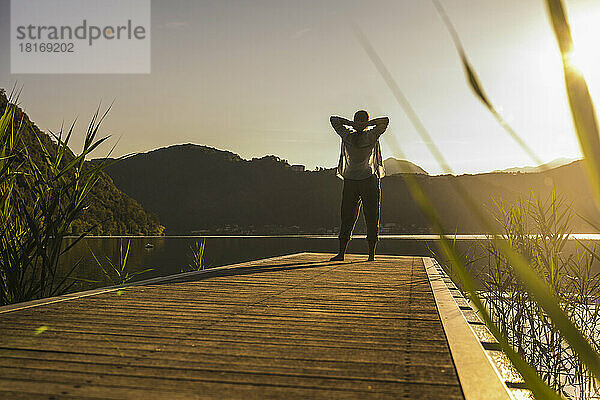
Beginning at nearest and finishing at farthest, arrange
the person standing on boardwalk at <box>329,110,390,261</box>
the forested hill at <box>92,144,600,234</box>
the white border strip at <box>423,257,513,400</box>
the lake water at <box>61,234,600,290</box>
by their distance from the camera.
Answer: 1. the white border strip at <box>423,257,513,400</box>
2. the person standing on boardwalk at <box>329,110,390,261</box>
3. the lake water at <box>61,234,600,290</box>
4. the forested hill at <box>92,144,600,234</box>

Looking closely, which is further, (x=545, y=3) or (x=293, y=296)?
(x=293, y=296)

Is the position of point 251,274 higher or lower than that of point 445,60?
lower

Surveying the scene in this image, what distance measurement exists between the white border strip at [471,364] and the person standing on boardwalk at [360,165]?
346 centimetres

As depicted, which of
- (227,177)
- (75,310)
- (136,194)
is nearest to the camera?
(75,310)

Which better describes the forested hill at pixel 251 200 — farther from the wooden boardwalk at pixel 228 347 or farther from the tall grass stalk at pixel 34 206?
the wooden boardwalk at pixel 228 347

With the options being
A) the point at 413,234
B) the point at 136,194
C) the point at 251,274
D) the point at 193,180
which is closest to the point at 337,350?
the point at 251,274

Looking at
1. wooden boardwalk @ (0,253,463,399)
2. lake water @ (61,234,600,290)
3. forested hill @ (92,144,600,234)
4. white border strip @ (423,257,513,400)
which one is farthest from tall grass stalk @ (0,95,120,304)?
forested hill @ (92,144,600,234)

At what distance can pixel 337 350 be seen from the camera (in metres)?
2.08

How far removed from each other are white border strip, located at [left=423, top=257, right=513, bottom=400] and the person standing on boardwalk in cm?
346

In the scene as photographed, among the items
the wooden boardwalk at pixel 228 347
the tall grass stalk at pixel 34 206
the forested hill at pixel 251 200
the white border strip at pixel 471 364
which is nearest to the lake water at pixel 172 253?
the tall grass stalk at pixel 34 206

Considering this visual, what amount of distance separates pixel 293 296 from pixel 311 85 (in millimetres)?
2296

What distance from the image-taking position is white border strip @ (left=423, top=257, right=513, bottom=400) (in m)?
1.60

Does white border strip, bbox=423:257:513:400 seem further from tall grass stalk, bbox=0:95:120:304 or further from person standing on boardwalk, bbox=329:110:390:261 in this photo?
person standing on boardwalk, bbox=329:110:390:261

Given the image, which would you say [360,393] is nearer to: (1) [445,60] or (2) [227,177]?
(1) [445,60]
